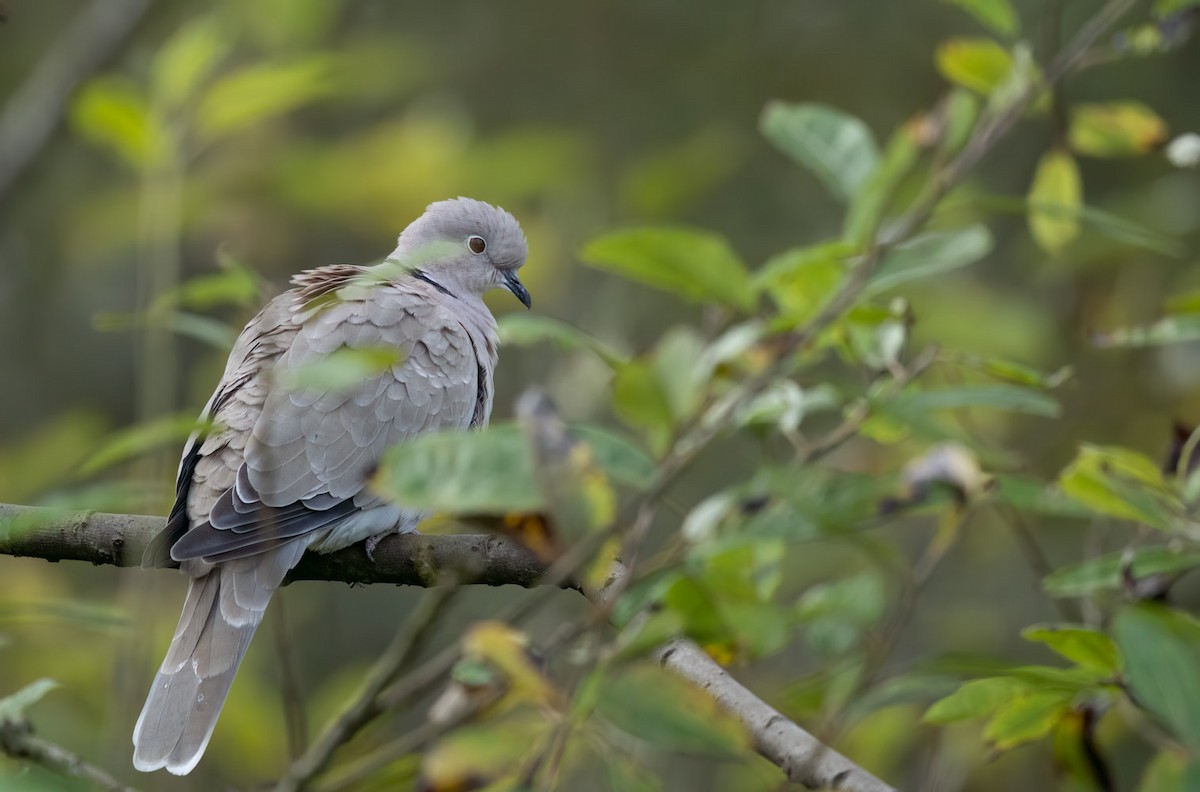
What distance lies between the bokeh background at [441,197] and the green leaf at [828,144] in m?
0.84

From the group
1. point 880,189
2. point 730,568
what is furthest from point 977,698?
point 880,189

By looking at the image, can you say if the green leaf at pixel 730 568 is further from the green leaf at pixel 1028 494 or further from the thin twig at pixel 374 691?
the green leaf at pixel 1028 494

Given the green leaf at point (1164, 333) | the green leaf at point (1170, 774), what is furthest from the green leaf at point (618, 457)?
the green leaf at point (1164, 333)

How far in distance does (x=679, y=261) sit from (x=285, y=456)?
6.41 ft

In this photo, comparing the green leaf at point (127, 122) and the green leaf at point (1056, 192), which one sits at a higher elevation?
the green leaf at point (127, 122)

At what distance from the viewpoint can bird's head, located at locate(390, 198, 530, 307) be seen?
4.07 meters

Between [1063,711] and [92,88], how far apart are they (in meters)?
2.23

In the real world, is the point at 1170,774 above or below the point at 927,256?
below

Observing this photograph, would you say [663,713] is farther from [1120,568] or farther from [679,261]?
[1120,568]

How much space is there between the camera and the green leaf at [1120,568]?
1506 mm

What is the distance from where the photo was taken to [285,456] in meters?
3.04

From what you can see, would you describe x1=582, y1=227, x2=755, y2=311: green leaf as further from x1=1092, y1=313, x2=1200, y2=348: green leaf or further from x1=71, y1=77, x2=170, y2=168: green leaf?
x1=71, y1=77, x2=170, y2=168: green leaf

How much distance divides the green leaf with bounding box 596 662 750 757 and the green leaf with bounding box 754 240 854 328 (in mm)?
395

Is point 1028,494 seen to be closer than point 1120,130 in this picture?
Yes
